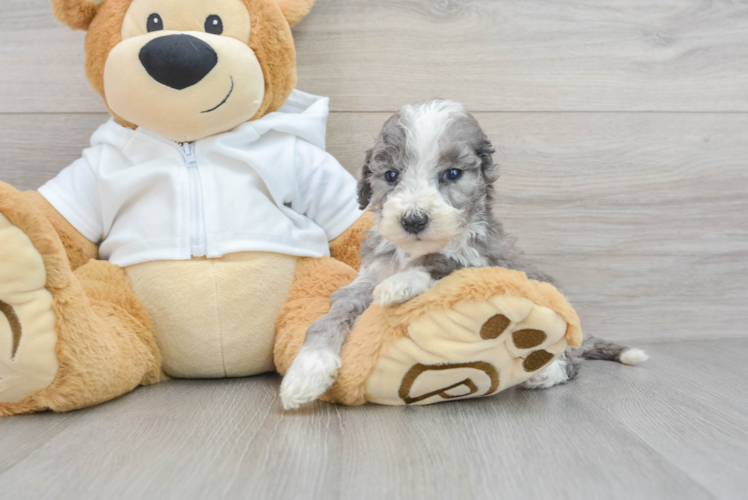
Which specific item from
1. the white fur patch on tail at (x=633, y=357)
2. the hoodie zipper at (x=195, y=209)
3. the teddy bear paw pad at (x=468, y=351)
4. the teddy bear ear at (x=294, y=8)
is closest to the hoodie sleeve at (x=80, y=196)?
the hoodie zipper at (x=195, y=209)

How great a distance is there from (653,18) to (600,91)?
299 mm

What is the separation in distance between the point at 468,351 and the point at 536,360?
16 centimetres

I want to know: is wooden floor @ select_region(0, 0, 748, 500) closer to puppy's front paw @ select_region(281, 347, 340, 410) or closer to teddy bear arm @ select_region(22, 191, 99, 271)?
puppy's front paw @ select_region(281, 347, 340, 410)

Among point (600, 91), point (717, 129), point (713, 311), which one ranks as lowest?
point (713, 311)

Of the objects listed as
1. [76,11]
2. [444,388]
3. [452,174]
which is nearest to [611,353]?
[444,388]

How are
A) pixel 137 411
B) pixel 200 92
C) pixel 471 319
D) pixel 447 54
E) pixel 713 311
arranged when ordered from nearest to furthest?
pixel 471 319 < pixel 137 411 < pixel 200 92 < pixel 447 54 < pixel 713 311

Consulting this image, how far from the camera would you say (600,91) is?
1.85m

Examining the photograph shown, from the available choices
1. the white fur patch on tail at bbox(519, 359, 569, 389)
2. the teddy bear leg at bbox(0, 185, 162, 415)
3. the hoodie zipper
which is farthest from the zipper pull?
the white fur patch on tail at bbox(519, 359, 569, 389)

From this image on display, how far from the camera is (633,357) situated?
162cm

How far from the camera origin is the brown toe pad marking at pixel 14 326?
1051 mm

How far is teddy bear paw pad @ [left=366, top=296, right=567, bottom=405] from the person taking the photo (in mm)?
1063

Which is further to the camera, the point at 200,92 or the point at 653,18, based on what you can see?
the point at 653,18

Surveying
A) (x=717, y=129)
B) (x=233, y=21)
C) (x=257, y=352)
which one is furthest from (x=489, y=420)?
(x=717, y=129)

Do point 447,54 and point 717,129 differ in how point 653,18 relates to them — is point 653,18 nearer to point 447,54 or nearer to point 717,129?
point 717,129
